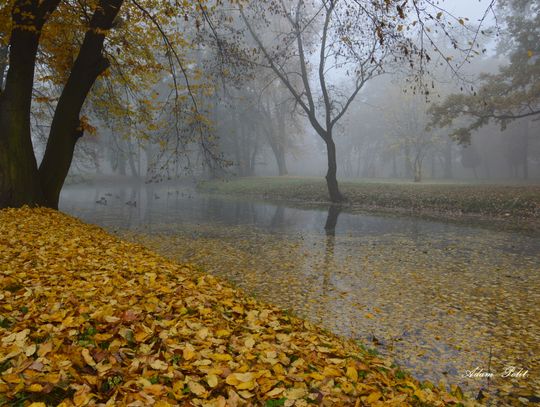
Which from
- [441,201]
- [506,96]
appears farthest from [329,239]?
[506,96]

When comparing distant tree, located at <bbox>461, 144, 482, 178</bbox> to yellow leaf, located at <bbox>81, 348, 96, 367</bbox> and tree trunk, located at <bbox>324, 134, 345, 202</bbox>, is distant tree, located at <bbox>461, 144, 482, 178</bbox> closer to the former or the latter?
tree trunk, located at <bbox>324, 134, 345, 202</bbox>

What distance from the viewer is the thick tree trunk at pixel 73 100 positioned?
973 centimetres

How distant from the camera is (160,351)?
3186mm

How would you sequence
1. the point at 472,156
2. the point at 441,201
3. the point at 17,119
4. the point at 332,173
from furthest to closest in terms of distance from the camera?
1. the point at 472,156
2. the point at 332,173
3. the point at 441,201
4. the point at 17,119

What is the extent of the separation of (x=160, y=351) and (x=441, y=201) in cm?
1955

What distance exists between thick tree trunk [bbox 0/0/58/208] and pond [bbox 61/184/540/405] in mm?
3744

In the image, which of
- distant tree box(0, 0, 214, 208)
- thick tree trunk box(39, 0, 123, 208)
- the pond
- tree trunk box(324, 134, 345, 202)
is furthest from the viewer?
tree trunk box(324, 134, 345, 202)

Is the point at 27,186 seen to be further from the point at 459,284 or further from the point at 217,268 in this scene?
the point at 459,284

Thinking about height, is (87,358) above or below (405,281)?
above

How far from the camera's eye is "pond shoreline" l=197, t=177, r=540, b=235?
55.3 ft

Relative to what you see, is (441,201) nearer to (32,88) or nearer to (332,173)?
(332,173)

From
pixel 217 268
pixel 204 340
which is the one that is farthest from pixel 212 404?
pixel 217 268

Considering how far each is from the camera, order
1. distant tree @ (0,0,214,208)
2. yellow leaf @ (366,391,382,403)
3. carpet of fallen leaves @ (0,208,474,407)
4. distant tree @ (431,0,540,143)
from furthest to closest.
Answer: distant tree @ (431,0,540,143) → distant tree @ (0,0,214,208) → yellow leaf @ (366,391,382,403) → carpet of fallen leaves @ (0,208,474,407)

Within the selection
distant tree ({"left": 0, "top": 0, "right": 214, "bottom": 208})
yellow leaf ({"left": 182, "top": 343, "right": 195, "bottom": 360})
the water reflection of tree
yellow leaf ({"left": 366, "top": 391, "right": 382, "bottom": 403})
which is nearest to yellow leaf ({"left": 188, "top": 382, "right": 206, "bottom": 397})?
yellow leaf ({"left": 182, "top": 343, "right": 195, "bottom": 360})
